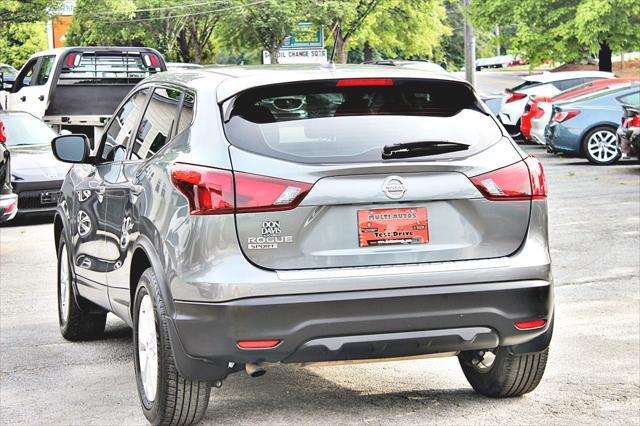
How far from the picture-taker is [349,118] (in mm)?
5535

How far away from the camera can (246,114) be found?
5523 millimetres

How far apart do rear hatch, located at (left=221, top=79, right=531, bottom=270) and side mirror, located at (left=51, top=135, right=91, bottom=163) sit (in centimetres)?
198

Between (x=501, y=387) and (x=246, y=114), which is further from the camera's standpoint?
(x=501, y=387)

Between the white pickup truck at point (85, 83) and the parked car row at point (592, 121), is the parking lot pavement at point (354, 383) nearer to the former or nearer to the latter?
the white pickup truck at point (85, 83)

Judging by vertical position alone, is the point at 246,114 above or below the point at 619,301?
above

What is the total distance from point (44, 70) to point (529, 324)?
19.4 metres

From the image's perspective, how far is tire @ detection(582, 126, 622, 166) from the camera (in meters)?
23.2

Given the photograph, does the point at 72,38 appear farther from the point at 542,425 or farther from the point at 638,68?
the point at 542,425

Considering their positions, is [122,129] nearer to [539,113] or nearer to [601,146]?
[601,146]

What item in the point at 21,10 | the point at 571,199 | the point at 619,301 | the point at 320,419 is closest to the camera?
the point at 320,419

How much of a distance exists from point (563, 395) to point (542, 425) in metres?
0.65

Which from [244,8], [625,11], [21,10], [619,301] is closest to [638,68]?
[244,8]

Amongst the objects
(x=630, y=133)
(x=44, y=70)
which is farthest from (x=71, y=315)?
(x=44, y=70)

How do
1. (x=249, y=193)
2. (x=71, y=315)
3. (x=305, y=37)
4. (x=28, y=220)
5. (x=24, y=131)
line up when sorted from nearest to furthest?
(x=249, y=193) → (x=71, y=315) → (x=28, y=220) → (x=24, y=131) → (x=305, y=37)
